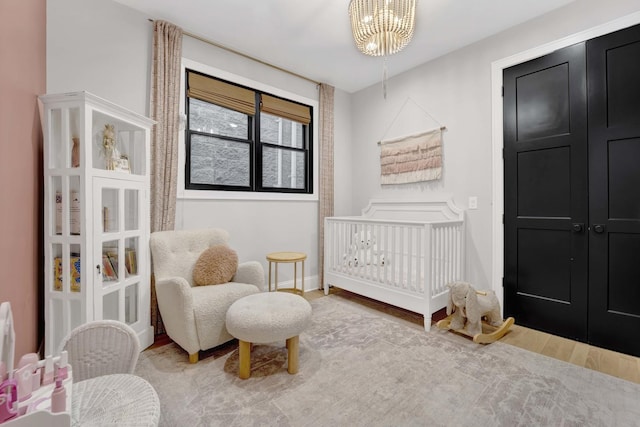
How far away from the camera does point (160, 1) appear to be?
7.05 feet

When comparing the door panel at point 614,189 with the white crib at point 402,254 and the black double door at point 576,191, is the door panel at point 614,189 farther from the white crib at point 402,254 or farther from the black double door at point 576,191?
the white crib at point 402,254

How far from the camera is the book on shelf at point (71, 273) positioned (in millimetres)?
1647

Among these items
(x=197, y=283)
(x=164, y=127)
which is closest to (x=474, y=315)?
(x=197, y=283)

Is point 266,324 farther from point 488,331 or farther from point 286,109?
point 286,109

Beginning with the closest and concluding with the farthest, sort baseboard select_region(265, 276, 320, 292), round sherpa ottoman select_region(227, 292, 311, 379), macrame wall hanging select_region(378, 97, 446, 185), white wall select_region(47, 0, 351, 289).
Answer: round sherpa ottoman select_region(227, 292, 311, 379), white wall select_region(47, 0, 351, 289), macrame wall hanging select_region(378, 97, 446, 185), baseboard select_region(265, 276, 320, 292)

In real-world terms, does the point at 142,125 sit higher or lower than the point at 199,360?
higher

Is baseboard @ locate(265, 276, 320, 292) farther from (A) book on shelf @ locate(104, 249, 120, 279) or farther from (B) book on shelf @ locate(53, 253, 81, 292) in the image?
(B) book on shelf @ locate(53, 253, 81, 292)

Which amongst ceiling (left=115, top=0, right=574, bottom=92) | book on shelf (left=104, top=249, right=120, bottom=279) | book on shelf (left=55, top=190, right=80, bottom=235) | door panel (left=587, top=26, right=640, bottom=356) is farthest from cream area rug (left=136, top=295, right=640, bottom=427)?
ceiling (left=115, top=0, right=574, bottom=92)

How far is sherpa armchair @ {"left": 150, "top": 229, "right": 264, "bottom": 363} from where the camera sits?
71.7 inches

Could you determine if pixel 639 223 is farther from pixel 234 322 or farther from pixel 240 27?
pixel 240 27

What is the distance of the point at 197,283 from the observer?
2.16 meters

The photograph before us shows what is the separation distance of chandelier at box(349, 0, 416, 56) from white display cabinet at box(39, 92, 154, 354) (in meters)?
1.65

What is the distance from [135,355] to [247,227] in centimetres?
185

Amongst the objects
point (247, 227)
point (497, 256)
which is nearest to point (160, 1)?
point (247, 227)
